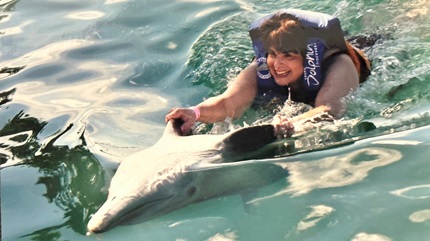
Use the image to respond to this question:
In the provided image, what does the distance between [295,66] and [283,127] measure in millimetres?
994

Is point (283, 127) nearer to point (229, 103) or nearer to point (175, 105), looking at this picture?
point (229, 103)

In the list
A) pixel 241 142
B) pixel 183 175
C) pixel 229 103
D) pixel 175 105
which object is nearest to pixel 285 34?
pixel 229 103

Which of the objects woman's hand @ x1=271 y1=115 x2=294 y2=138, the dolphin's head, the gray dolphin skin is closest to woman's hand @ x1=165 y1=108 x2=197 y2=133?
the gray dolphin skin

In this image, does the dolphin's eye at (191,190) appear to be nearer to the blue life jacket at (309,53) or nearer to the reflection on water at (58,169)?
the reflection on water at (58,169)

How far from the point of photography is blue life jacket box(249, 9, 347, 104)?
14.8 ft

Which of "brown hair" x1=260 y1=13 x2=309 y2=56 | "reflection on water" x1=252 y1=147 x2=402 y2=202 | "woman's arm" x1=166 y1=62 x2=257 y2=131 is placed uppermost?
"brown hair" x1=260 y1=13 x2=309 y2=56

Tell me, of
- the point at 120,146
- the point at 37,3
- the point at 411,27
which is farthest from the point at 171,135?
the point at 37,3

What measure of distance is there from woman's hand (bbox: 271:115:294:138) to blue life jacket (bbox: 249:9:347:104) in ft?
2.87

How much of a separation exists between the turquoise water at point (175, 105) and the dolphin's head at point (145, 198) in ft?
0.15

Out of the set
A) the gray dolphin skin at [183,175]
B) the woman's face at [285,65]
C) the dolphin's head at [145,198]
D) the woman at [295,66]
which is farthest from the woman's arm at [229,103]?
the dolphin's head at [145,198]

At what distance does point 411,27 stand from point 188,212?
10.5 feet

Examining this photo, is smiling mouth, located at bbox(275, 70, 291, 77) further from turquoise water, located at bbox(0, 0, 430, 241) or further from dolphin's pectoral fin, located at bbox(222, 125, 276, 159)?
dolphin's pectoral fin, located at bbox(222, 125, 276, 159)

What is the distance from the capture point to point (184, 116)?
3.96 metres

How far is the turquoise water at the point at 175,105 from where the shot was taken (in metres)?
2.99
